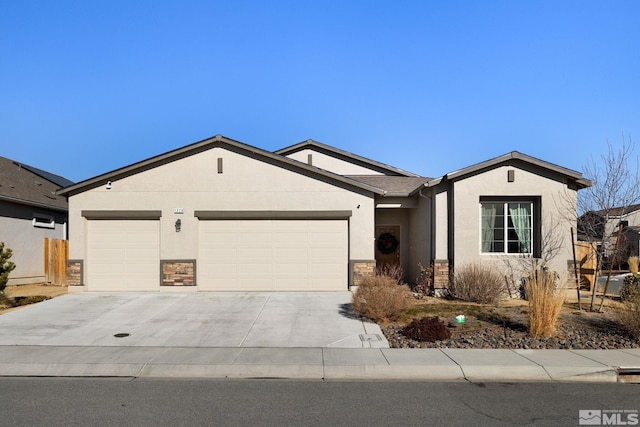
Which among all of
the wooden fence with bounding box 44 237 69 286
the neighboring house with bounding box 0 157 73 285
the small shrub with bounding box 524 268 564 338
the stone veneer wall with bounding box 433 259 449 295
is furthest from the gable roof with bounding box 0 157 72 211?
the small shrub with bounding box 524 268 564 338

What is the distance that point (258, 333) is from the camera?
9.30 meters

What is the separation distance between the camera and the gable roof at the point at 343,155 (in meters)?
20.9

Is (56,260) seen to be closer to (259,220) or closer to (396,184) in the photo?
(259,220)

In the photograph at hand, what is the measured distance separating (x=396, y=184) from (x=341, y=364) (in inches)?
442

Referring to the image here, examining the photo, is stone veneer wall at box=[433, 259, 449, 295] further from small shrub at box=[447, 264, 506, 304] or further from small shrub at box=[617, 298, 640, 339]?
small shrub at box=[617, 298, 640, 339]

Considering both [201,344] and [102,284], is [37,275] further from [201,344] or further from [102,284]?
[201,344]

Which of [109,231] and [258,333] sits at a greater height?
[109,231]

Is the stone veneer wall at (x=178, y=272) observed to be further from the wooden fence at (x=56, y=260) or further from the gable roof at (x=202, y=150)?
the wooden fence at (x=56, y=260)

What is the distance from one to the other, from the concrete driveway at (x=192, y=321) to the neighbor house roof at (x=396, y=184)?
4.44 m

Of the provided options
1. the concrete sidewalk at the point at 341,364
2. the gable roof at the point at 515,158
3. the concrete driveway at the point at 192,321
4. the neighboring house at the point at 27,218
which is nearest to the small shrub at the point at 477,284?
the gable roof at the point at 515,158

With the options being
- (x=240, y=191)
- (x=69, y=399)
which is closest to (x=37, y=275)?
(x=240, y=191)

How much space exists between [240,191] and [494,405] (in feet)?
34.2

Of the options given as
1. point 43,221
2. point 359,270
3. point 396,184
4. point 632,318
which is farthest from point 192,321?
point 43,221

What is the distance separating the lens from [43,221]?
19.2 meters
